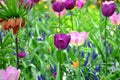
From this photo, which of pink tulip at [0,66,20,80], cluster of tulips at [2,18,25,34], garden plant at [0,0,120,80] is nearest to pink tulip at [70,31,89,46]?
garden plant at [0,0,120,80]

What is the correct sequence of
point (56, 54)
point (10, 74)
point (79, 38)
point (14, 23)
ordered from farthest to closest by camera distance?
point (56, 54)
point (79, 38)
point (14, 23)
point (10, 74)

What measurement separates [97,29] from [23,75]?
1.32 metres

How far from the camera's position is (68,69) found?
255 cm

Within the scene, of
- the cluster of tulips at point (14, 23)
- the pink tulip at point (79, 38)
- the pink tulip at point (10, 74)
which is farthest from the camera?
the pink tulip at point (79, 38)

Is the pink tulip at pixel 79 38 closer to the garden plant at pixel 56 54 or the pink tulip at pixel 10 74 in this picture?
the garden plant at pixel 56 54

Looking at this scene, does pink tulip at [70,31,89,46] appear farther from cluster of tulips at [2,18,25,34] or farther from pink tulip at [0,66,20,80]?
pink tulip at [0,66,20,80]

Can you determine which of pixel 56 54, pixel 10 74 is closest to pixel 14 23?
→ pixel 10 74

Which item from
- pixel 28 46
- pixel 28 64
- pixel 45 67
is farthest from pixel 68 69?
pixel 28 46

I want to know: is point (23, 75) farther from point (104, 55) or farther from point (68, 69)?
point (104, 55)

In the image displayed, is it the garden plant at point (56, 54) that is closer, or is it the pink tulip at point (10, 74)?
the pink tulip at point (10, 74)

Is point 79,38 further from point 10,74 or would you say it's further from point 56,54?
point 10,74

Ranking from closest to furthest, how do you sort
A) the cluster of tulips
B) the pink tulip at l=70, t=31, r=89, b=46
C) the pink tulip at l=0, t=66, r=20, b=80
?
1. the pink tulip at l=0, t=66, r=20, b=80
2. the cluster of tulips
3. the pink tulip at l=70, t=31, r=89, b=46

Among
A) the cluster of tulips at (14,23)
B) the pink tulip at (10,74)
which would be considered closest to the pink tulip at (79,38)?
the cluster of tulips at (14,23)

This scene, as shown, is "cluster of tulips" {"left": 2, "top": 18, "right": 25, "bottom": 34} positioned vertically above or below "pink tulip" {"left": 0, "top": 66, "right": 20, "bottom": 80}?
above
